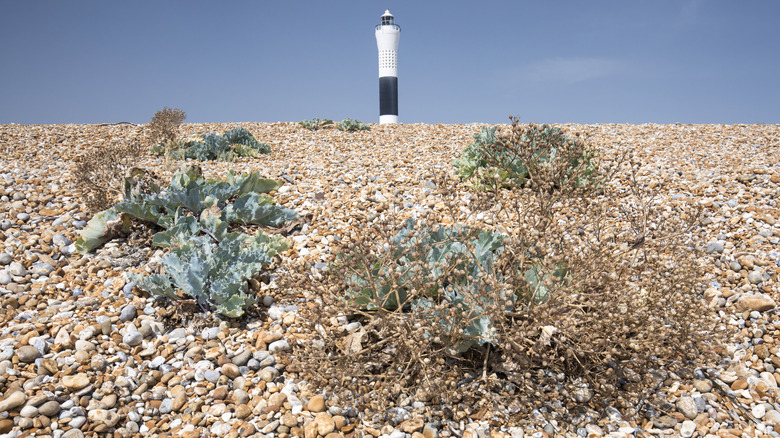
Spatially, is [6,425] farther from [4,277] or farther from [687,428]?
[687,428]

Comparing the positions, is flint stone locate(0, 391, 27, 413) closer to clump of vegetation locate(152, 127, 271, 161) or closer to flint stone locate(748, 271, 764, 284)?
clump of vegetation locate(152, 127, 271, 161)

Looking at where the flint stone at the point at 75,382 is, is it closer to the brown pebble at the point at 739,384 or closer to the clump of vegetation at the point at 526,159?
the clump of vegetation at the point at 526,159

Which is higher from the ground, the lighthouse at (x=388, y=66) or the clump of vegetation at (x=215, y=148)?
the lighthouse at (x=388, y=66)

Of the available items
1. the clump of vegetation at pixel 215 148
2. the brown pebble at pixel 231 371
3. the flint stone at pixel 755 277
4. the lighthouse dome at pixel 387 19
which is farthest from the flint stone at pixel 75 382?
the lighthouse dome at pixel 387 19

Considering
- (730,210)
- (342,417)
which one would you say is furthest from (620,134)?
(342,417)

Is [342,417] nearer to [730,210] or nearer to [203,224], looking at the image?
[203,224]

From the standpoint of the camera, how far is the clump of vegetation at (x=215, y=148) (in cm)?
742

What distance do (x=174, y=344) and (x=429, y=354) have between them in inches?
67.2

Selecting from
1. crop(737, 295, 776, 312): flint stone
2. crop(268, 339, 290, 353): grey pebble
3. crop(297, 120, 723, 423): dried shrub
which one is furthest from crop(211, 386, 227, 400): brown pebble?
crop(737, 295, 776, 312): flint stone

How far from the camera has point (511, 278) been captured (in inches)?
111

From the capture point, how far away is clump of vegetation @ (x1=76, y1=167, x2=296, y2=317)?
3549mm

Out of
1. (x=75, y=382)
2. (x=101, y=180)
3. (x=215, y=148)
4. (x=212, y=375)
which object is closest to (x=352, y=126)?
(x=215, y=148)

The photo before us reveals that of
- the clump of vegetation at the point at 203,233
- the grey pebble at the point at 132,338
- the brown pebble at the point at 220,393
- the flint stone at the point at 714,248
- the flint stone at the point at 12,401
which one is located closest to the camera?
the flint stone at the point at 12,401

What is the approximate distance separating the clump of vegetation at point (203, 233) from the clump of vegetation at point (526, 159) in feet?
6.23
